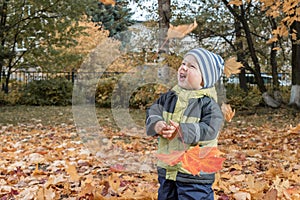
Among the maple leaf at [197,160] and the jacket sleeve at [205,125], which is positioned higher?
the jacket sleeve at [205,125]

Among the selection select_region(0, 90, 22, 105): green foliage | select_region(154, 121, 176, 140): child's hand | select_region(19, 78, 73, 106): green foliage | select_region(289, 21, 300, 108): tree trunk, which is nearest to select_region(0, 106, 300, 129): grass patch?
select_region(289, 21, 300, 108): tree trunk

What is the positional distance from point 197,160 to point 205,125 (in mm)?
214

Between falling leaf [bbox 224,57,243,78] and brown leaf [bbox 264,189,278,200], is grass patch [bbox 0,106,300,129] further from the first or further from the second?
falling leaf [bbox 224,57,243,78]

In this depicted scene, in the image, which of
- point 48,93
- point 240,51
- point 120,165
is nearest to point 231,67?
point 120,165

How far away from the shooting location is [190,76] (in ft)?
6.35

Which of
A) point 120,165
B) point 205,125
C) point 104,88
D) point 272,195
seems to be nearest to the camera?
point 205,125

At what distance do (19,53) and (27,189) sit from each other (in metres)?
10.1

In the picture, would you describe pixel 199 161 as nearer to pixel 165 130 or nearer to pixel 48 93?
pixel 165 130

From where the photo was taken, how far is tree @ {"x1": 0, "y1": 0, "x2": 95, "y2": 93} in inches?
425

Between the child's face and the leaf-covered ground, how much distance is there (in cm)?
43

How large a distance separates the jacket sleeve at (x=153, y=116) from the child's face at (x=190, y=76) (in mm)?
147

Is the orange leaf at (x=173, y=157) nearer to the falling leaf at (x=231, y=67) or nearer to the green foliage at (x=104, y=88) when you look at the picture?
the falling leaf at (x=231, y=67)

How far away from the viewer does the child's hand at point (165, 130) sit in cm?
180

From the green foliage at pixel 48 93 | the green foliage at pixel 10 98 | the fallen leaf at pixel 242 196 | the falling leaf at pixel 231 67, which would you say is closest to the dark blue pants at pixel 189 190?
the falling leaf at pixel 231 67
